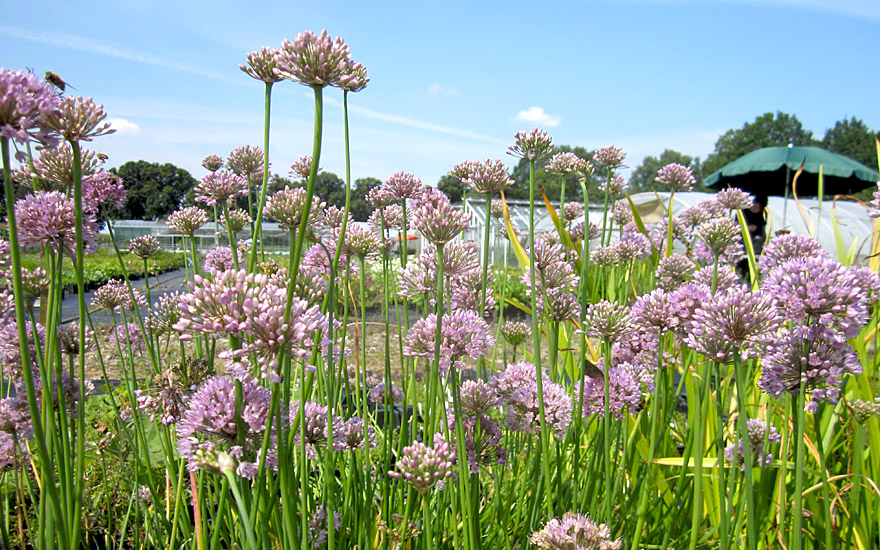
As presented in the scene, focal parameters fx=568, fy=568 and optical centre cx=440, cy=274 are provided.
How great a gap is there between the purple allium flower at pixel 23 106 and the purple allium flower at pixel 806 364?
124cm

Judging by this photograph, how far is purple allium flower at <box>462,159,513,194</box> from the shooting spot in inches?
60.9

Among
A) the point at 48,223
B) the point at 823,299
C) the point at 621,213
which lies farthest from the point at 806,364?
the point at 621,213

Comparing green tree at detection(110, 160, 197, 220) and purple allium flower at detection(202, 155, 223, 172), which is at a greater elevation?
green tree at detection(110, 160, 197, 220)

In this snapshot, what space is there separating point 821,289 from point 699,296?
234mm

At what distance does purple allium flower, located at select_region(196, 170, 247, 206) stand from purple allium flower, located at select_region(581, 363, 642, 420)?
1190 mm

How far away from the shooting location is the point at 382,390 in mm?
2119

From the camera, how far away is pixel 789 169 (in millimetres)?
10875

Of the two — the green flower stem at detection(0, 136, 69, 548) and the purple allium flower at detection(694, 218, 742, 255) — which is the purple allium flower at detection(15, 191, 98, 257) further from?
the purple allium flower at detection(694, 218, 742, 255)

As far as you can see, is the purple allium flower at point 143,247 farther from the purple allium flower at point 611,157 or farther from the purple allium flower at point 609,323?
the purple allium flower at point 611,157

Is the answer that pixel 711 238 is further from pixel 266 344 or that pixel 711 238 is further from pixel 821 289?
pixel 266 344

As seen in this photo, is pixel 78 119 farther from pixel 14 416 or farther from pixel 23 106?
pixel 14 416

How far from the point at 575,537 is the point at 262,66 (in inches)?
40.6

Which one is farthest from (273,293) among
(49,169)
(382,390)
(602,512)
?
(382,390)

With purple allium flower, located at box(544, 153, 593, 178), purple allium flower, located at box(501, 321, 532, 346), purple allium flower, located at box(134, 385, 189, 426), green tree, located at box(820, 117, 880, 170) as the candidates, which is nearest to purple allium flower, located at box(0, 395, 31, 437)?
purple allium flower, located at box(134, 385, 189, 426)
